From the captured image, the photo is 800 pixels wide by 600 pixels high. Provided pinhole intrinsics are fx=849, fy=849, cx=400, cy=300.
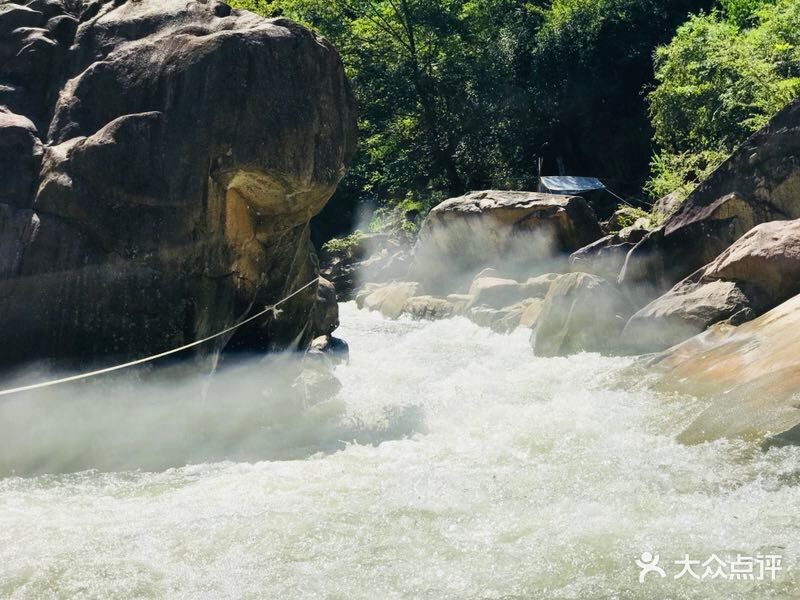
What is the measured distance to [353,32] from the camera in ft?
86.4

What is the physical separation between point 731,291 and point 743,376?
2.41 metres

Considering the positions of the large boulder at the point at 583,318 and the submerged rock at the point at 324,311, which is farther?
the submerged rock at the point at 324,311

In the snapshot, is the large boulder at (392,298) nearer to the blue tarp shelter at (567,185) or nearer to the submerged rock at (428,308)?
the submerged rock at (428,308)

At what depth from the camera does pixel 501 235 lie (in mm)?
19234

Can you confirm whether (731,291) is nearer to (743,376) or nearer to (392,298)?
(743,376)

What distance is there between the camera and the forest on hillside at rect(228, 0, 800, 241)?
2600 cm

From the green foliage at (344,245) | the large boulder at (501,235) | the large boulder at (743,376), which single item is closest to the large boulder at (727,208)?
the large boulder at (743,376)

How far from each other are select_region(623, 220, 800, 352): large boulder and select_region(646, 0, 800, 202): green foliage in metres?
5.92

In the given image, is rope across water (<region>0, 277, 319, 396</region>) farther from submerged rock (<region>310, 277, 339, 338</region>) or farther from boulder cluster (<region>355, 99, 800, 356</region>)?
boulder cluster (<region>355, 99, 800, 356</region>)

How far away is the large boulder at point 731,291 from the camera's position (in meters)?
9.55

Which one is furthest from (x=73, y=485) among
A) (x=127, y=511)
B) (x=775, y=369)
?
(x=775, y=369)

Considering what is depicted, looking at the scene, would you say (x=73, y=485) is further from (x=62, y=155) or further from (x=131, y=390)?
(x=62, y=155)

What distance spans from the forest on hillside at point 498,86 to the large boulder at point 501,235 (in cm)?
557

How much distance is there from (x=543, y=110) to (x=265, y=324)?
62.8ft
